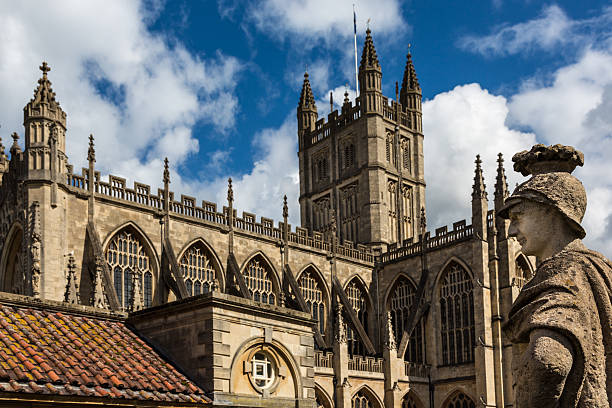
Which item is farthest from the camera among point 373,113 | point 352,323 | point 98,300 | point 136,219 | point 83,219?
point 373,113

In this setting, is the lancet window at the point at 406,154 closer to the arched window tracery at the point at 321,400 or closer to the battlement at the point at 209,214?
the battlement at the point at 209,214

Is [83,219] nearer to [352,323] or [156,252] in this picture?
[156,252]

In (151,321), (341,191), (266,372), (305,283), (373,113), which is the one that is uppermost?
(373,113)

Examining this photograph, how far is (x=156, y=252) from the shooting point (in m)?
29.8

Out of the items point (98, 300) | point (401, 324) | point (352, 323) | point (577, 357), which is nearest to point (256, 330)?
point (577, 357)

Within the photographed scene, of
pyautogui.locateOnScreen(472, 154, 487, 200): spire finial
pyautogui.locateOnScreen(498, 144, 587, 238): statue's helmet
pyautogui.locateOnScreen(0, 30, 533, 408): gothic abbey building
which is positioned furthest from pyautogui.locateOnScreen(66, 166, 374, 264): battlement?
pyautogui.locateOnScreen(498, 144, 587, 238): statue's helmet

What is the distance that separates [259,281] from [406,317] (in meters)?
7.86

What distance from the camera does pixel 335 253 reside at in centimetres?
3716

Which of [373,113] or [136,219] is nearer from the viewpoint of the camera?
[136,219]

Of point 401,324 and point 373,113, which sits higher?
point 373,113

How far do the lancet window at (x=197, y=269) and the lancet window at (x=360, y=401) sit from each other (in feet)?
24.0

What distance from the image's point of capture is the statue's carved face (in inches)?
111

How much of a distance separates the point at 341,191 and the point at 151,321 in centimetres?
3120

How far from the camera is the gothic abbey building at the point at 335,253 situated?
26.5 meters
